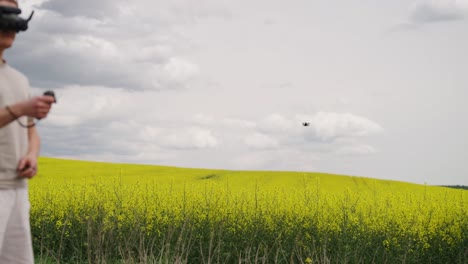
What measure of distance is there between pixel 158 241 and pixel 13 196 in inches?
235

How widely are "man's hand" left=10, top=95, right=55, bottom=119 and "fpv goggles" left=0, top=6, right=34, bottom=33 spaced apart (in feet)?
1.55

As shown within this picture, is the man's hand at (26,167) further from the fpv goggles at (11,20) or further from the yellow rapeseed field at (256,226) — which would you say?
the yellow rapeseed field at (256,226)

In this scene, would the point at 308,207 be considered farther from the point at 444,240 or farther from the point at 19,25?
the point at 19,25

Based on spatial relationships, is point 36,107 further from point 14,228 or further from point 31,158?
point 14,228

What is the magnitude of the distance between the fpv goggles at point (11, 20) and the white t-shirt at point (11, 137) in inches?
7.7

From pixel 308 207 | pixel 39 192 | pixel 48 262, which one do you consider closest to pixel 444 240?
pixel 308 207

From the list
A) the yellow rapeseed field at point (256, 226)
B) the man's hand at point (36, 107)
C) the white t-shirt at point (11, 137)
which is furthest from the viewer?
the yellow rapeseed field at point (256, 226)

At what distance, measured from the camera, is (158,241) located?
28.7ft

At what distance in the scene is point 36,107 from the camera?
264 centimetres

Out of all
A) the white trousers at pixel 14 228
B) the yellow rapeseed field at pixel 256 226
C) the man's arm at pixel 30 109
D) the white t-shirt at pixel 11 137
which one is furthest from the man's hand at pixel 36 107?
the yellow rapeseed field at pixel 256 226

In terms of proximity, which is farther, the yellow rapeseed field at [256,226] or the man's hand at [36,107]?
the yellow rapeseed field at [256,226]

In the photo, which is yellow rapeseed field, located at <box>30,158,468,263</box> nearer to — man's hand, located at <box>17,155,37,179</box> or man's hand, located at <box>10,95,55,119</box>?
man's hand, located at <box>17,155,37,179</box>

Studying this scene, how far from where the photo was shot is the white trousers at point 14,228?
2.88 metres

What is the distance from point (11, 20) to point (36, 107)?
0.57 meters
